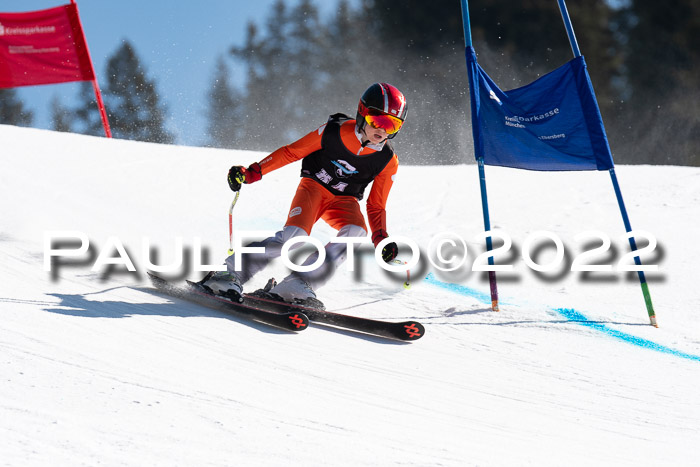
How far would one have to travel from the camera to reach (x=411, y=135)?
2323 centimetres

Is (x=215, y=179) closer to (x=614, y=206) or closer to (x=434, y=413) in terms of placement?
(x=614, y=206)

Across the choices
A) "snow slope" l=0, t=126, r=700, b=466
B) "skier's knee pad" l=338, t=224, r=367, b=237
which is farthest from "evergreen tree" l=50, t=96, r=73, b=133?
"skier's knee pad" l=338, t=224, r=367, b=237

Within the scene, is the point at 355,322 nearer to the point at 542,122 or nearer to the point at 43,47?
the point at 542,122

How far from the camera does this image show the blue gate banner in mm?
4387

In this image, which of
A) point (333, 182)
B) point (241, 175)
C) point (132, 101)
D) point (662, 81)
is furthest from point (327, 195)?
point (132, 101)

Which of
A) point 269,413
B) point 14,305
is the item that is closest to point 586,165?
point 269,413

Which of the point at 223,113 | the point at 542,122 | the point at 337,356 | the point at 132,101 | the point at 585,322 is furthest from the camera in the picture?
the point at 132,101

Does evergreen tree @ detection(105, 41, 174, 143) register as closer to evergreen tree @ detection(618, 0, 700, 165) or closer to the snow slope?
evergreen tree @ detection(618, 0, 700, 165)

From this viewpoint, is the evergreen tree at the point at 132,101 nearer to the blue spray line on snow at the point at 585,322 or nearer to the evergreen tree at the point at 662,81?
the evergreen tree at the point at 662,81

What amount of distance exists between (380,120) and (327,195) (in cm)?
58

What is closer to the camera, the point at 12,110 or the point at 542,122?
the point at 542,122

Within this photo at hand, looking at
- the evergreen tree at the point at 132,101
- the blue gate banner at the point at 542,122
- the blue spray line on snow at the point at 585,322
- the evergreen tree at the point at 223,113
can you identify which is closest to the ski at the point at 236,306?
the blue spray line on snow at the point at 585,322

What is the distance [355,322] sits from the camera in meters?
3.68

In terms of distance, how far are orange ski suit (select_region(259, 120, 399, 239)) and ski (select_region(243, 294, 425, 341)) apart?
0.47 metres
